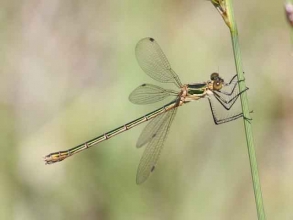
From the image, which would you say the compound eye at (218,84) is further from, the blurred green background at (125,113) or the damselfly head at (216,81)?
the blurred green background at (125,113)

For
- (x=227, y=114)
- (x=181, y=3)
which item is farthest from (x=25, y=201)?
(x=181, y=3)

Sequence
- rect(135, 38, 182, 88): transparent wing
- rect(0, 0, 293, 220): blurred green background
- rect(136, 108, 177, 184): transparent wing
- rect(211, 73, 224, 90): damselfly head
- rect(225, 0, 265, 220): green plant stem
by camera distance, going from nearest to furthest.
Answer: rect(225, 0, 265, 220): green plant stem < rect(136, 108, 177, 184): transparent wing < rect(211, 73, 224, 90): damselfly head < rect(135, 38, 182, 88): transparent wing < rect(0, 0, 293, 220): blurred green background

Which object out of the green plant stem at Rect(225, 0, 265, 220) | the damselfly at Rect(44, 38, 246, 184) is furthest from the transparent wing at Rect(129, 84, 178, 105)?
the green plant stem at Rect(225, 0, 265, 220)

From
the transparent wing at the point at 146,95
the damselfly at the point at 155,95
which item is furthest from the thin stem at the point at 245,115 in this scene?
the transparent wing at the point at 146,95

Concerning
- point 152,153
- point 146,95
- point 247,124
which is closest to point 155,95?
point 146,95

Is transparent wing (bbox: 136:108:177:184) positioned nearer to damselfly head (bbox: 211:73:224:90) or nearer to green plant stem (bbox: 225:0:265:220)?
damselfly head (bbox: 211:73:224:90)
